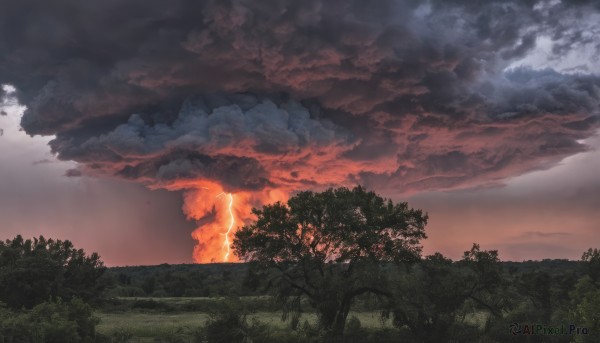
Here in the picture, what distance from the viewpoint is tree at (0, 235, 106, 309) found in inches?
2341

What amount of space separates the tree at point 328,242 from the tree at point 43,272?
2901 cm

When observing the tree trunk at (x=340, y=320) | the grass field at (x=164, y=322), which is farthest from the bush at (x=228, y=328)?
the tree trunk at (x=340, y=320)

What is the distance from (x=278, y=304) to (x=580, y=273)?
40.0 metres

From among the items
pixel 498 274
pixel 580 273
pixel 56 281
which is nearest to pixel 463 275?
pixel 498 274

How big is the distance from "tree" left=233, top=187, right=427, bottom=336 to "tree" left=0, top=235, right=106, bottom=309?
29.0 meters

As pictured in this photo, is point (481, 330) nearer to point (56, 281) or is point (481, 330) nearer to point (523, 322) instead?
point (523, 322)

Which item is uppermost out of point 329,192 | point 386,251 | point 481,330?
point 329,192

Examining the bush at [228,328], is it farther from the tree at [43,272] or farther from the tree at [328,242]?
the tree at [43,272]

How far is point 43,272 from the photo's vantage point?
204 ft

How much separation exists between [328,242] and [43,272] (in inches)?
1420

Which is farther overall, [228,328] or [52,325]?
[228,328]

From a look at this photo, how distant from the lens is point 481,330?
43562 mm

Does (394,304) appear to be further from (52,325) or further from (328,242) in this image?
(52,325)

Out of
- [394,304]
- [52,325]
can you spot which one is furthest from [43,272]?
[394,304]
